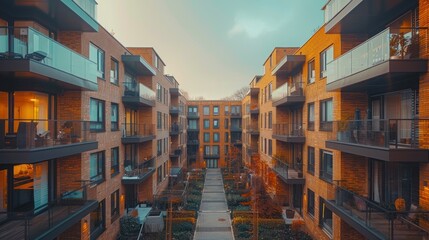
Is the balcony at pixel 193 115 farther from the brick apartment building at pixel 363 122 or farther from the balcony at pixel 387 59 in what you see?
the balcony at pixel 387 59

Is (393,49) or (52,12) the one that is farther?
(52,12)

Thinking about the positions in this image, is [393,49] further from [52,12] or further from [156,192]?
[156,192]

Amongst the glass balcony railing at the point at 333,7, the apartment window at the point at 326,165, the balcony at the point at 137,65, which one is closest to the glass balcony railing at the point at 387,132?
the apartment window at the point at 326,165

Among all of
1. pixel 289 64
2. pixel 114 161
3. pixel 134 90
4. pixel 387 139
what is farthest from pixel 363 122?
pixel 134 90

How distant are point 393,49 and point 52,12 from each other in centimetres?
1153

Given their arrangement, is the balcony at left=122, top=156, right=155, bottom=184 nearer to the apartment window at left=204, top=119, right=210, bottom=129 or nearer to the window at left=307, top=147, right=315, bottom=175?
the window at left=307, top=147, right=315, bottom=175

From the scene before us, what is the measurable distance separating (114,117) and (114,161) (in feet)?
8.74

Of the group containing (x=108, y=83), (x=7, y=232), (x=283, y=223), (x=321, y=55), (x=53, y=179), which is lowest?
(x=283, y=223)

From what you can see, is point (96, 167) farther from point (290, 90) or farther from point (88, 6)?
point (290, 90)

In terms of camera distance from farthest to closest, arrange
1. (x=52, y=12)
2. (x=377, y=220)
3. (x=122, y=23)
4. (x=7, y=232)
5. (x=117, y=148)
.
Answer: (x=122, y=23)
(x=117, y=148)
(x=52, y=12)
(x=377, y=220)
(x=7, y=232)

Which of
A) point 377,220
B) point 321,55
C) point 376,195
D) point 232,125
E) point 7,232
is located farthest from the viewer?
point 232,125

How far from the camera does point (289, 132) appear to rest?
68.2ft

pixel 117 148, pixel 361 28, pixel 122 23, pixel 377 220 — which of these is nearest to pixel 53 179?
pixel 117 148

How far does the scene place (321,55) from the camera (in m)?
16.1
